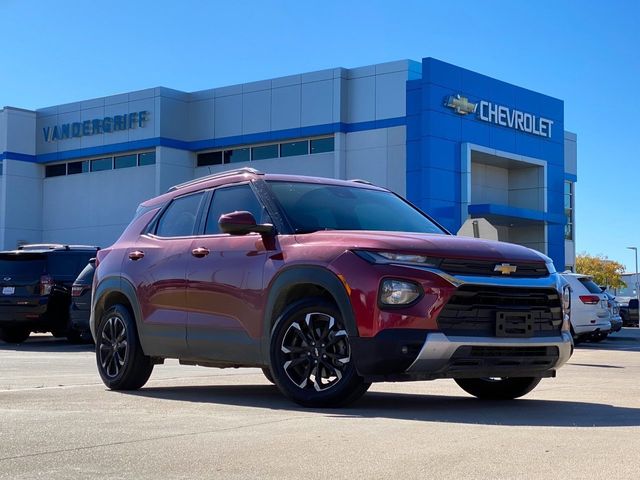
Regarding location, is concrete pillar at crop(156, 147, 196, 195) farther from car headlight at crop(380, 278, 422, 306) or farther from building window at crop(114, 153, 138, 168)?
car headlight at crop(380, 278, 422, 306)

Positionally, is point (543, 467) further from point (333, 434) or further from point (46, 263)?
point (46, 263)

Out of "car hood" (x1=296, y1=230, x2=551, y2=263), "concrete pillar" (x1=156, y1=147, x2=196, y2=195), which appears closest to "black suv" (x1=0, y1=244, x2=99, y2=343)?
"car hood" (x1=296, y1=230, x2=551, y2=263)

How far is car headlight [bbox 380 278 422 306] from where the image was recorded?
6.73 meters

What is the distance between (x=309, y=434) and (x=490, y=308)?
1824mm

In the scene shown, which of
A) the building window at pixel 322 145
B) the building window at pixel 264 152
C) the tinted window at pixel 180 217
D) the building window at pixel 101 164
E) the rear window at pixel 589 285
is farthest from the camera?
the building window at pixel 101 164

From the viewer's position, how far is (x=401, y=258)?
6855 mm

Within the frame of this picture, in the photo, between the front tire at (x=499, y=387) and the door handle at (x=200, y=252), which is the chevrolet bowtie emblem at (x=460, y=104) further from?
the door handle at (x=200, y=252)

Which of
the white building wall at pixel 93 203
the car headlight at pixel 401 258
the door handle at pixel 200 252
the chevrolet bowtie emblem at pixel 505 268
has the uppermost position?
the white building wall at pixel 93 203

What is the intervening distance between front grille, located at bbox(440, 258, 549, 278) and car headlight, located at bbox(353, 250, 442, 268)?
77 mm

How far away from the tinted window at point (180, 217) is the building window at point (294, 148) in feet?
108

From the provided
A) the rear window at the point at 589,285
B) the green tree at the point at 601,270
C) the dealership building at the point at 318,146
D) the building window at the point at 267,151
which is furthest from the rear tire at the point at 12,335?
the green tree at the point at 601,270

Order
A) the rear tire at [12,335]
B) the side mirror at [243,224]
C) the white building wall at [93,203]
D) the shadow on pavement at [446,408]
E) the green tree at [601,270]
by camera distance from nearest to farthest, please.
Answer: the shadow on pavement at [446,408] < the side mirror at [243,224] < the rear tire at [12,335] < the white building wall at [93,203] < the green tree at [601,270]

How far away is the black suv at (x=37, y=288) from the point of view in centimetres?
1955

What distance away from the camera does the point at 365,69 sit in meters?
39.7
